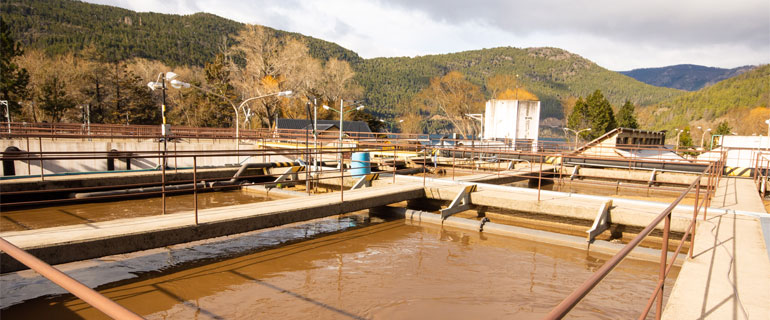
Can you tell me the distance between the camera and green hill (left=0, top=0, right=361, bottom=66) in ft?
321

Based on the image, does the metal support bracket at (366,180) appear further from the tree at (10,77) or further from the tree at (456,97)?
the tree at (456,97)

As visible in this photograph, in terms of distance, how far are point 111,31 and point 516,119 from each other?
12408cm

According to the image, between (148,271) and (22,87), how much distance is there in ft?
152

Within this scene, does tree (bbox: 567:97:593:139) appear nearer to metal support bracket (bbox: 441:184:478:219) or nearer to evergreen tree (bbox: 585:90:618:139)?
evergreen tree (bbox: 585:90:618:139)

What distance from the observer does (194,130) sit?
30797 mm

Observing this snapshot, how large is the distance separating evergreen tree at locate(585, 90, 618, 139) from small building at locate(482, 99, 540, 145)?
3582cm

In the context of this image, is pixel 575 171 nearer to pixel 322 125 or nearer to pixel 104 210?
pixel 104 210

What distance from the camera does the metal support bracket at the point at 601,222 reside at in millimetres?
7700

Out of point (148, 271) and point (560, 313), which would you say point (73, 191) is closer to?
point (148, 271)

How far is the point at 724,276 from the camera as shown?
4.16m

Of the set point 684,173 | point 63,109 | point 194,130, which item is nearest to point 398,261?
point 684,173

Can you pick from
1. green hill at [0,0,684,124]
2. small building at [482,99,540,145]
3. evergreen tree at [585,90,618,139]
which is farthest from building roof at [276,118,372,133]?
evergreen tree at [585,90,618,139]

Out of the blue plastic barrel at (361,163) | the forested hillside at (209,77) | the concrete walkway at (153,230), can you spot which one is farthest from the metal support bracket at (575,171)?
the forested hillside at (209,77)

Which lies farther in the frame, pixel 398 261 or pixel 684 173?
pixel 684 173
